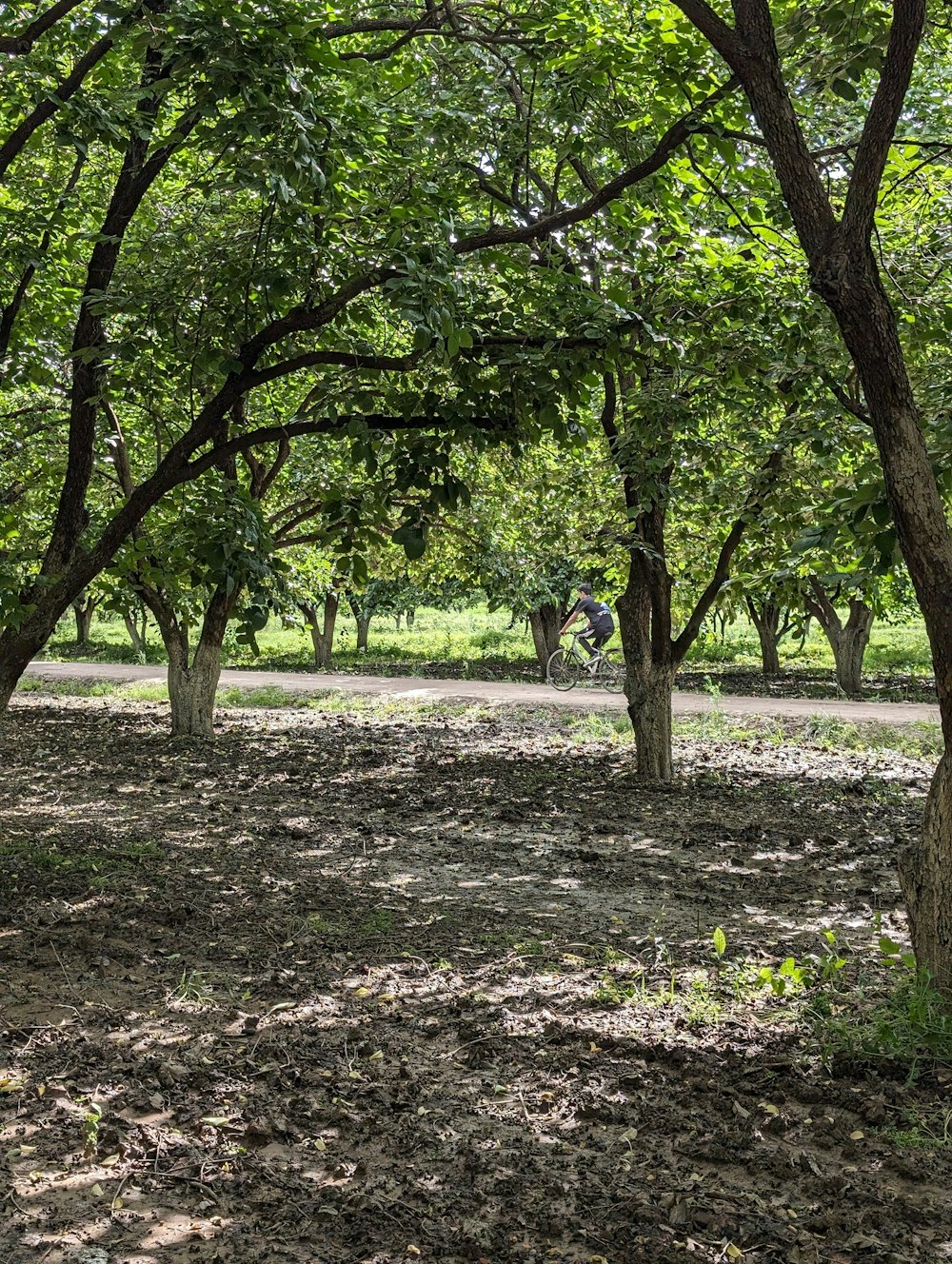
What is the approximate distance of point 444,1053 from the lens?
3.94 m

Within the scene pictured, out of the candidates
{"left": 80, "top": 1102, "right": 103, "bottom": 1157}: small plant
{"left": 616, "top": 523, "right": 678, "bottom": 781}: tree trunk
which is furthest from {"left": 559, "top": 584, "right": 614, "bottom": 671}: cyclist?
{"left": 80, "top": 1102, "right": 103, "bottom": 1157}: small plant

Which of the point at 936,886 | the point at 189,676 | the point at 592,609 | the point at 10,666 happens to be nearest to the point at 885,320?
the point at 936,886

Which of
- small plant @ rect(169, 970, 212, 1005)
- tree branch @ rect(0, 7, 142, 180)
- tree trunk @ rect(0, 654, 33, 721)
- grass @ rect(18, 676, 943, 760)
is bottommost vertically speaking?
small plant @ rect(169, 970, 212, 1005)

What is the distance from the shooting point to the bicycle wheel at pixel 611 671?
19266 millimetres

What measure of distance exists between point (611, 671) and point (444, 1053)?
51.6ft

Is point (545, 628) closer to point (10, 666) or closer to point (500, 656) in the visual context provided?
point (500, 656)

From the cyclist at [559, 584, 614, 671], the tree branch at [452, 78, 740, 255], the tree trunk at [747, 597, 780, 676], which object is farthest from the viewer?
the tree trunk at [747, 597, 780, 676]

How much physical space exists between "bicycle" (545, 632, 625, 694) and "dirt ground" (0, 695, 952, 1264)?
1078 centimetres

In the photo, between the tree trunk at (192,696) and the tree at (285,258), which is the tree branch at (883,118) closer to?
the tree at (285,258)

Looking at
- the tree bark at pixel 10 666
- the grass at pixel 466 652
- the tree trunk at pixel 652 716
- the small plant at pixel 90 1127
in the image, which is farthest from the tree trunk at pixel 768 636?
the small plant at pixel 90 1127

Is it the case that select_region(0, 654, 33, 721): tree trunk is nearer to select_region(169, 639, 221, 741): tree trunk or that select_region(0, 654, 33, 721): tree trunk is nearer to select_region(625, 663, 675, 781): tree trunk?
select_region(625, 663, 675, 781): tree trunk

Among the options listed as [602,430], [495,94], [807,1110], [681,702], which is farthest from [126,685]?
[807,1110]

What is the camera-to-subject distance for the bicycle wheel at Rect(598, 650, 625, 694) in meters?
19.3

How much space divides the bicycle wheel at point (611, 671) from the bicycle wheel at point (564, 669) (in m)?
0.48
